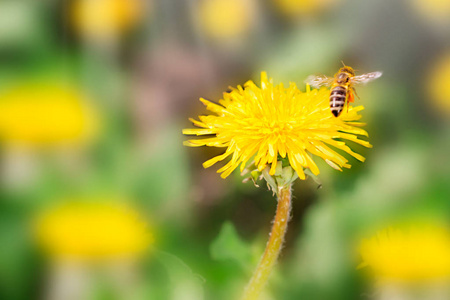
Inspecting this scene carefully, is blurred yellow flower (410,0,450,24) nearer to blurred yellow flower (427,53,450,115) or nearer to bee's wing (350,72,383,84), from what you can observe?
blurred yellow flower (427,53,450,115)

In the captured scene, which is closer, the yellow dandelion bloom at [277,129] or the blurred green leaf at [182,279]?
the yellow dandelion bloom at [277,129]

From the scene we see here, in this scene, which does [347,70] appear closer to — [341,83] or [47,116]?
[341,83]

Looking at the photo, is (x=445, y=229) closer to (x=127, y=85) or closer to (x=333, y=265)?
(x=333, y=265)

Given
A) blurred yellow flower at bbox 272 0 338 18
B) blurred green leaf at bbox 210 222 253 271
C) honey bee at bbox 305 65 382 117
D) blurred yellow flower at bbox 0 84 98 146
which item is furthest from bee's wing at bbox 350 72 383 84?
blurred yellow flower at bbox 0 84 98 146

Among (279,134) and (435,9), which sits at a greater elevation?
A: (435,9)

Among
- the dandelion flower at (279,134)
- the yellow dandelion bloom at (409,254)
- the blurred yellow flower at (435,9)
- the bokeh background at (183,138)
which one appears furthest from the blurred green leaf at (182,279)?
the blurred yellow flower at (435,9)

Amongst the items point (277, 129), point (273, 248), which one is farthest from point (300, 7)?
point (273, 248)

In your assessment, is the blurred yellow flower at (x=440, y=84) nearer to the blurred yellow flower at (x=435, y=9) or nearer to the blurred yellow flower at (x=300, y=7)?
the blurred yellow flower at (x=435, y=9)
